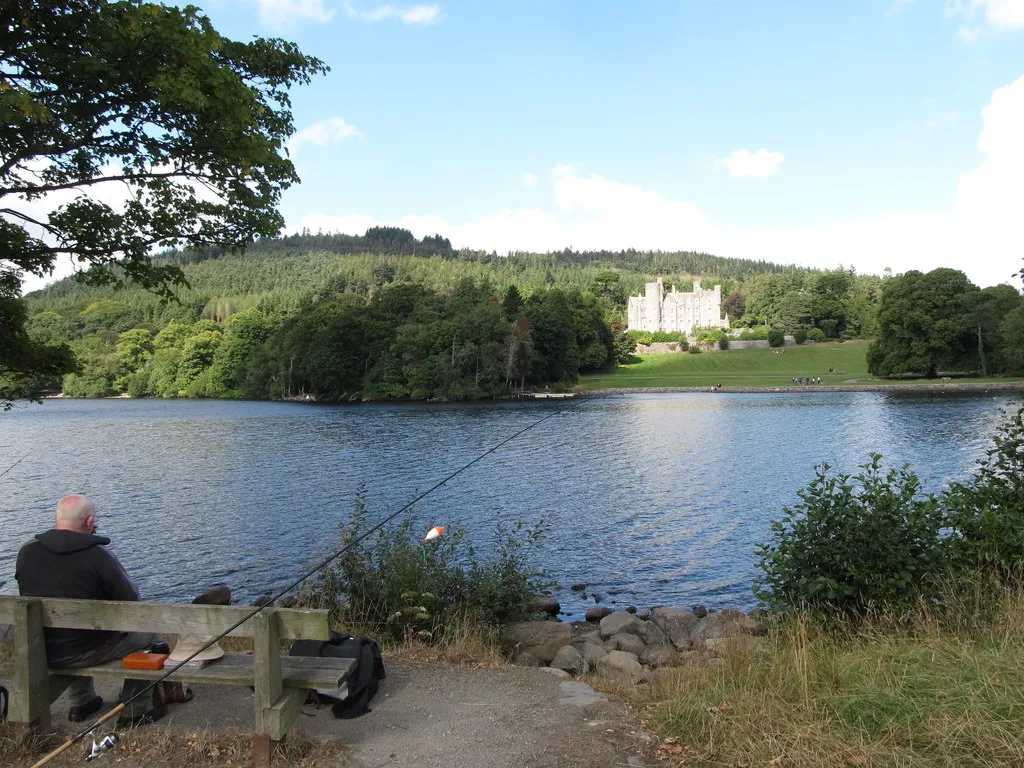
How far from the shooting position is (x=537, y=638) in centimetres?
985

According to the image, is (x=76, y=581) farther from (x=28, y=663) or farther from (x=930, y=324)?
(x=930, y=324)

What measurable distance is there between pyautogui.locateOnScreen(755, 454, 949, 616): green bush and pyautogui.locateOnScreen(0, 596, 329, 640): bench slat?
5.27 m

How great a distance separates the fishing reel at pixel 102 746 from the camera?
4609 mm

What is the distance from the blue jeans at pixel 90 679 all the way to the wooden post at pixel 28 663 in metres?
0.13

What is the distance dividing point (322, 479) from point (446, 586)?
1890 cm

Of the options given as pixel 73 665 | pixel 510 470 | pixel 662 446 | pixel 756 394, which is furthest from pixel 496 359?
pixel 73 665

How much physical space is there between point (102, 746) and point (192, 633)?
0.98 meters

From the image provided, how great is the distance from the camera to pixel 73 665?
15.9 ft

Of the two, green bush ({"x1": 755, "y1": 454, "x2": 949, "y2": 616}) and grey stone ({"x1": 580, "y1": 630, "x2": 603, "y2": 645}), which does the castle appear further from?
green bush ({"x1": 755, "y1": 454, "x2": 949, "y2": 616})

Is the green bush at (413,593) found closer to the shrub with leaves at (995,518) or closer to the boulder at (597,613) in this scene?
the boulder at (597,613)

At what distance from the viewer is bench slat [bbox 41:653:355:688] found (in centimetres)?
469

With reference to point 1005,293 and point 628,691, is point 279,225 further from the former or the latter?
→ point 1005,293

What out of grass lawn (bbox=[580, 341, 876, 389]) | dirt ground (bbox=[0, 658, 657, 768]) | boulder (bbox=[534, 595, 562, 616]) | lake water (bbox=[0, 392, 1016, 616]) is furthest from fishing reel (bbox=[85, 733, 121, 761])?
grass lawn (bbox=[580, 341, 876, 389])

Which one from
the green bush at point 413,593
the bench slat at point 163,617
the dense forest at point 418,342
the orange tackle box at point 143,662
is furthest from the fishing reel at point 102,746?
the dense forest at point 418,342
